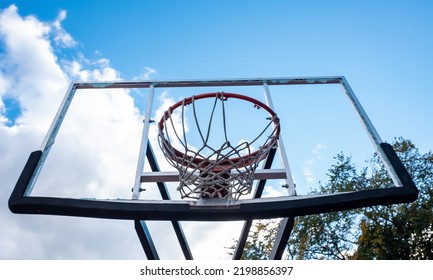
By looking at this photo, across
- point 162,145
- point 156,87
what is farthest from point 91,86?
point 162,145

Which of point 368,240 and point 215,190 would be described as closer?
point 215,190

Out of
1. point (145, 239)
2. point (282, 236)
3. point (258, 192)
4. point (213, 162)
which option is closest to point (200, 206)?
point (213, 162)

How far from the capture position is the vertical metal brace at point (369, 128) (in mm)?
2523

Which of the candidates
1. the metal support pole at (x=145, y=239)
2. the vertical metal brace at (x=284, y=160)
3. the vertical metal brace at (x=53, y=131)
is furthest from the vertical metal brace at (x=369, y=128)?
the vertical metal brace at (x=53, y=131)

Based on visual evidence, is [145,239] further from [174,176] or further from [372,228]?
[372,228]

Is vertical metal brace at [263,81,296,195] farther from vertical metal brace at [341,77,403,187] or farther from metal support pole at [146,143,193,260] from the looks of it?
metal support pole at [146,143,193,260]

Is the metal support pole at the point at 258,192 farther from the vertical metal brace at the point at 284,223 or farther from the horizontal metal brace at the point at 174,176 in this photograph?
the horizontal metal brace at the point at 174,176

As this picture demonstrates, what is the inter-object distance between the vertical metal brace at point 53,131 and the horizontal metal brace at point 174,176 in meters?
0.71

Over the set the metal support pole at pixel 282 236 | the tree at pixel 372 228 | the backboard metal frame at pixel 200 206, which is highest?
the tree at pixel 372 228

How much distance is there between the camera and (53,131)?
9.62ft
